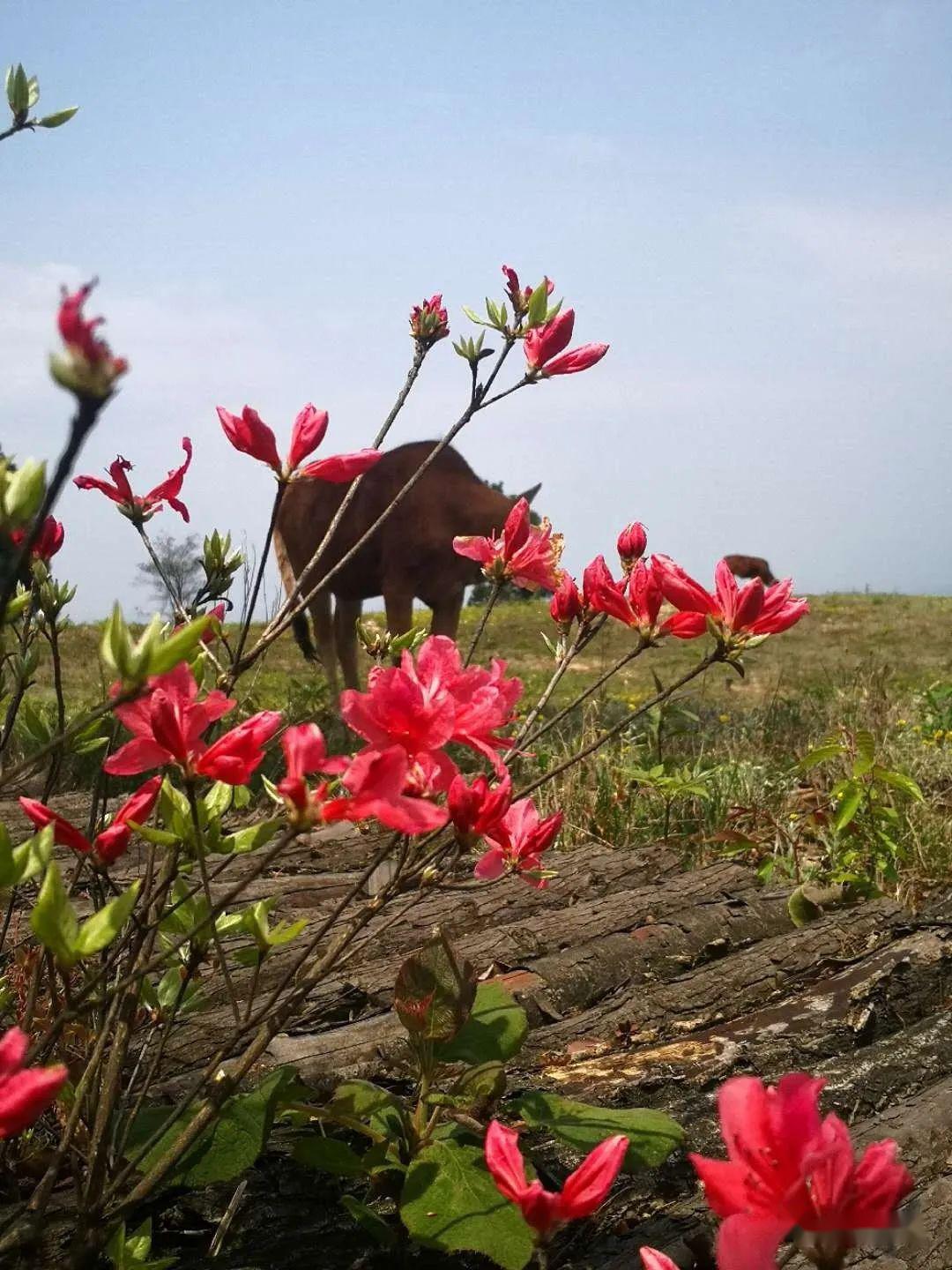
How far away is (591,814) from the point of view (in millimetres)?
4652

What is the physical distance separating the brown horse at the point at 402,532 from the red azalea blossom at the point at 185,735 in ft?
Result: 20.8

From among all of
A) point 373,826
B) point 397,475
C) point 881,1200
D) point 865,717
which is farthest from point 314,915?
point 397,475

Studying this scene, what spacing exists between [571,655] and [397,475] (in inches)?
255

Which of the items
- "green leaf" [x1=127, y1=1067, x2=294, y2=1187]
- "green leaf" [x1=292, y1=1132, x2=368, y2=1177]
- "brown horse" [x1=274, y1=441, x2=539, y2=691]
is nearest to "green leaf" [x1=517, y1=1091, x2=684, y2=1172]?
"green leaf" [x1=292, y1=1132, x2=368, y2=1177]

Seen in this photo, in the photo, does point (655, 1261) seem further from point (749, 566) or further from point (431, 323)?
point (749, 566)

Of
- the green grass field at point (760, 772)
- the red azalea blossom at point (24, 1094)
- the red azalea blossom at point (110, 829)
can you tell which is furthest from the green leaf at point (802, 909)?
the red azalea blossom at point (24, 1094)

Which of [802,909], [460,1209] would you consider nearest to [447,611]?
[802,909]

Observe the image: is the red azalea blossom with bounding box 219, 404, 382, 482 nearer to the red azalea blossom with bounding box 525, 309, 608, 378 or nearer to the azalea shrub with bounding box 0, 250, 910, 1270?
the azalea shrub with bounding box 0, 250, 910, 1270

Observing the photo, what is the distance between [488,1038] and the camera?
1.59 metres

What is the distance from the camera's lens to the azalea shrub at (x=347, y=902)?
27.8 inches

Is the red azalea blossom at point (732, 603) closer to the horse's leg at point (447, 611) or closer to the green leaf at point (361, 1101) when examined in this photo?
the green leaf at point (361, 1101)

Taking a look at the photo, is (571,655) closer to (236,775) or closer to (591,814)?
(236,775)

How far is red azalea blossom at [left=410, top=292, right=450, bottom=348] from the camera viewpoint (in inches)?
76.1

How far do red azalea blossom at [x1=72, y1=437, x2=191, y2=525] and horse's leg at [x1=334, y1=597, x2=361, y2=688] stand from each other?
6.90 m
